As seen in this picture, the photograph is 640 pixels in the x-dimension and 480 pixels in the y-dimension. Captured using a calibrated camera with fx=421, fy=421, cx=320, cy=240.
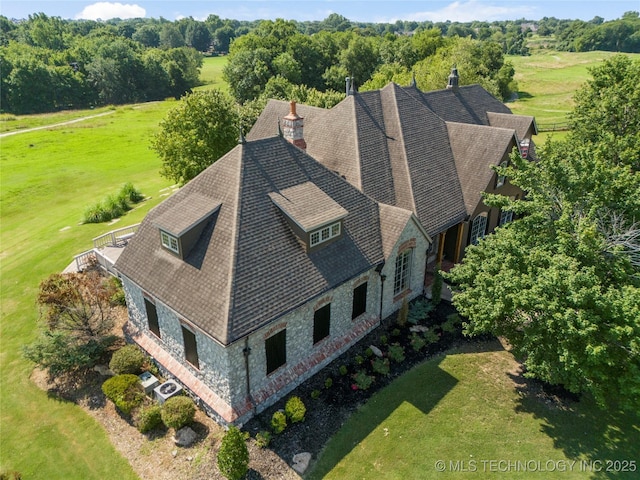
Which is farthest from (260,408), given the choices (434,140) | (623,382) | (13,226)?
(13,226)

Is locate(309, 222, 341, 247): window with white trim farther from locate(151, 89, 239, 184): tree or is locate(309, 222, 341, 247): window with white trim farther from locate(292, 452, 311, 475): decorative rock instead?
locate(151, 89, 239, 184): tree

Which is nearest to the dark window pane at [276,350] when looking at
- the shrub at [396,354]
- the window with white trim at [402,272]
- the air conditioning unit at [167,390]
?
the air conditioning unit at [167,390]

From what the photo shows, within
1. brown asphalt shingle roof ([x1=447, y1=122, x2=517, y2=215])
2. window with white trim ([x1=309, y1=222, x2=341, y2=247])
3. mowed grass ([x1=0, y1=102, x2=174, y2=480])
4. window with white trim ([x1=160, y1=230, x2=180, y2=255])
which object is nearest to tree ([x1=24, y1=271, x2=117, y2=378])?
mowed grass ([x1=0, y1=102, x2=174, y2=480])

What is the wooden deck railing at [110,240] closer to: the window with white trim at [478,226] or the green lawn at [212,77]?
the window with white trim at [478,226]

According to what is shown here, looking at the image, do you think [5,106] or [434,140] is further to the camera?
[5,106]

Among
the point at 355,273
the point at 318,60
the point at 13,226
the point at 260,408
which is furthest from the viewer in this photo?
the point at 318,60

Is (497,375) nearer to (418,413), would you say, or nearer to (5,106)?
(418,413)
